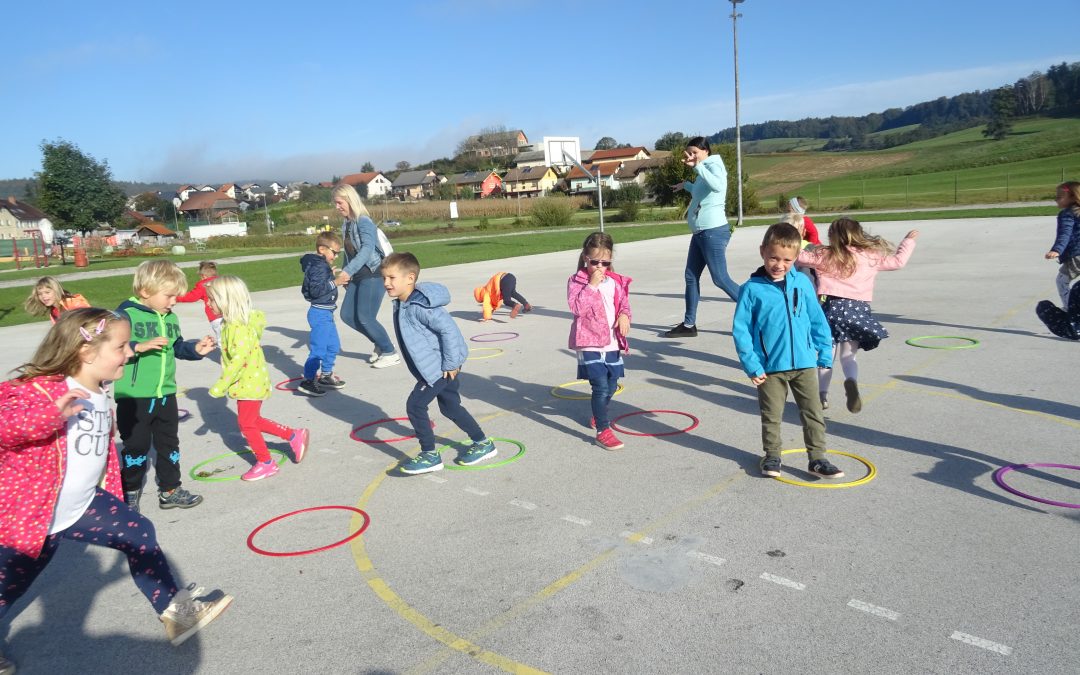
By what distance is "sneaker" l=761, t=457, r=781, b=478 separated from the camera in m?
5.39

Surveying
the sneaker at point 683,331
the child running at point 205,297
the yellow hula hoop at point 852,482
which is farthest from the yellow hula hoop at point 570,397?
the child running at point 205,297

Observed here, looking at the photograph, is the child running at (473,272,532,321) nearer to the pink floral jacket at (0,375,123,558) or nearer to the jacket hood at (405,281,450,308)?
the jacket hood at (405,281,450,308)

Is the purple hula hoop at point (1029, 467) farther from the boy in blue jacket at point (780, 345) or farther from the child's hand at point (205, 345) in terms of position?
the child's hand at point (205, 345)

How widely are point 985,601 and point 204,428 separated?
6980 mm

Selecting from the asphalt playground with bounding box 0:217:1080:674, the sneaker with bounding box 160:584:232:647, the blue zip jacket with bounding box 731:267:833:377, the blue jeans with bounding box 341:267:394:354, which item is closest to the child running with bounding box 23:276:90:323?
the asphalt playground with bounding box 0:217:1080:674

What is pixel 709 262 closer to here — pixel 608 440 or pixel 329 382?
pixel 608 440

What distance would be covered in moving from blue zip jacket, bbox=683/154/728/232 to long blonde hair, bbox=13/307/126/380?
26.9 ft

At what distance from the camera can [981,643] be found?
3283 mm

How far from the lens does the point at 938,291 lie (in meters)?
13.6

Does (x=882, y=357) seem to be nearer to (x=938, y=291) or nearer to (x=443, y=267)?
(x=938, y=291)

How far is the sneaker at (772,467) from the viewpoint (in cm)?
539

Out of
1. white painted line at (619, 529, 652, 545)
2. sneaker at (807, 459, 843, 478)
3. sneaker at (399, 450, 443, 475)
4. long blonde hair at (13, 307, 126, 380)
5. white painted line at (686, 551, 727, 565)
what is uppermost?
long blonde hair at (13, 307, 126, 380)

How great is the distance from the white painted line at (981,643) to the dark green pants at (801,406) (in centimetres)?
209

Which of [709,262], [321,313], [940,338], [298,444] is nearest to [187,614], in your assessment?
[298,444]
